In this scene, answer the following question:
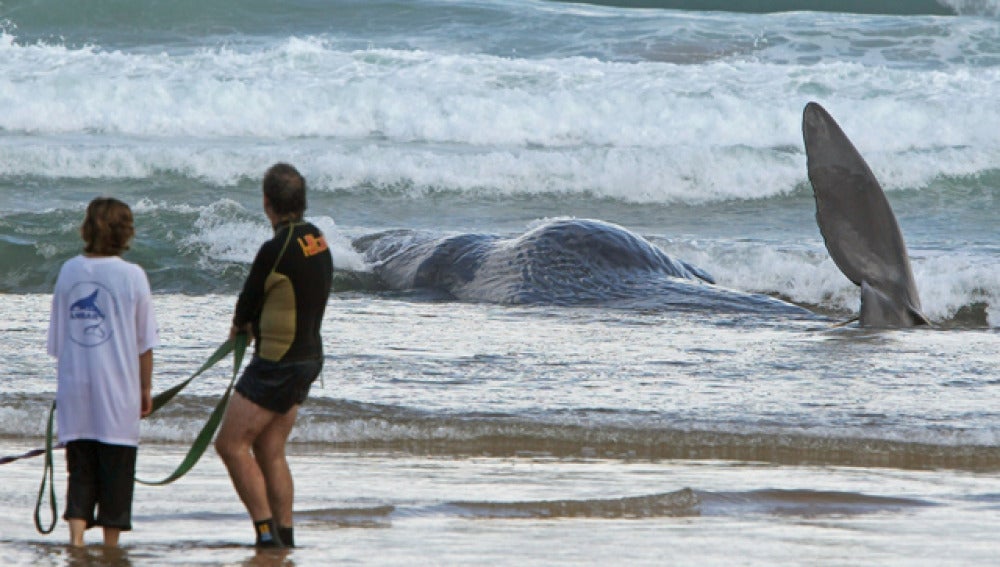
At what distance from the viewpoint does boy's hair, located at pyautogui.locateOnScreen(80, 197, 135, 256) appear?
13.4 feet

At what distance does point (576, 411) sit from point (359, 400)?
103 cm

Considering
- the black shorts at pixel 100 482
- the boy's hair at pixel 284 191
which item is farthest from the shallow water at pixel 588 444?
the boy's hair at pixel 284 191

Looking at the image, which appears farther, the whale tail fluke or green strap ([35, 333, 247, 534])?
the whale tail fluke

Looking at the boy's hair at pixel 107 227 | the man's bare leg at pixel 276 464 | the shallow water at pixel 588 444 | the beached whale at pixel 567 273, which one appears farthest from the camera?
the beached whale at pixel 567 273

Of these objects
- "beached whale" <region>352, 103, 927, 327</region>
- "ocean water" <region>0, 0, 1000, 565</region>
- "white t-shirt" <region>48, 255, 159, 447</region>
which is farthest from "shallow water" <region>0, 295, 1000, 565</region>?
"white t-shirt" <region>48, 255, 159, 447</region>

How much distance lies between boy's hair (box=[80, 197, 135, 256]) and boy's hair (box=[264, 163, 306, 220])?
408 mm

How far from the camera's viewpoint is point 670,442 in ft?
21.0

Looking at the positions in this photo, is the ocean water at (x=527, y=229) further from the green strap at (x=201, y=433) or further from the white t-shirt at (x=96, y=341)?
the white t-shirt at (x=96, y=341)

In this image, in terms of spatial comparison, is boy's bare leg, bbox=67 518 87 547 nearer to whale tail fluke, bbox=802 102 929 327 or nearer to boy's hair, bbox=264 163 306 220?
boy's hair, bbox=264 163 306 220

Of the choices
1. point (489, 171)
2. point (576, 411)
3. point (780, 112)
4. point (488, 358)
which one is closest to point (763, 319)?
point (488, 358)

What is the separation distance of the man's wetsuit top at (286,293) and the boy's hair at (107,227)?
14.8 inches

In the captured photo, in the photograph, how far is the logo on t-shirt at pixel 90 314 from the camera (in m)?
4.12

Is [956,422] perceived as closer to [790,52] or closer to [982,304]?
[982,304]

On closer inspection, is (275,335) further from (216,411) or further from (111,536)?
(111,536)
